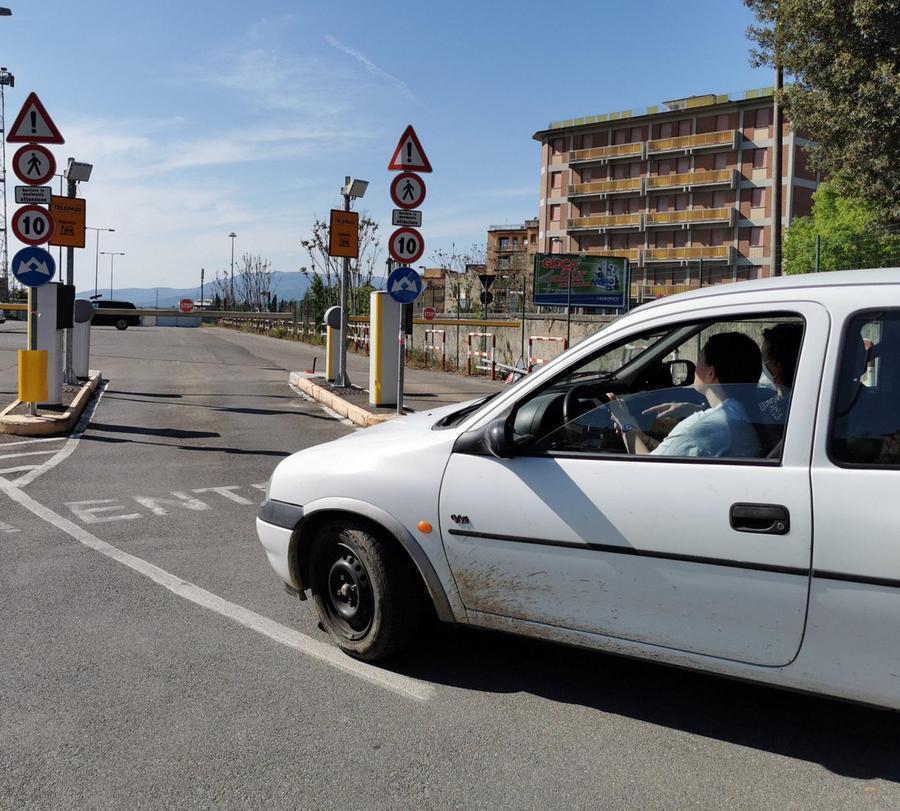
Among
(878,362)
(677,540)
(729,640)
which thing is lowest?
(729,640)

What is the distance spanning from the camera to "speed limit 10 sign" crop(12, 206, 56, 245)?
10875 mm

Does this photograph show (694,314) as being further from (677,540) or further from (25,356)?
(25,356)

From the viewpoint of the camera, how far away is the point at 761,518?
2.99m

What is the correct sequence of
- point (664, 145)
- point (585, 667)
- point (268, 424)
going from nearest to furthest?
point (585, 667) < point (268, 424) < point (664, 145)

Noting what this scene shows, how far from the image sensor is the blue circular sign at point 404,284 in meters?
12.0

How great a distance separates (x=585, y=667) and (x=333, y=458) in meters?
1.42

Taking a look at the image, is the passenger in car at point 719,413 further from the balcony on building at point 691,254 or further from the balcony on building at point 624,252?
the balcony on building at point 624,252

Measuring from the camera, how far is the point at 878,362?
299 centimetres

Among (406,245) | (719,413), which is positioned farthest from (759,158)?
(719,413)

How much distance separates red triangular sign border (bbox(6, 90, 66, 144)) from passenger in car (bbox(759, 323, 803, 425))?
10.2 m

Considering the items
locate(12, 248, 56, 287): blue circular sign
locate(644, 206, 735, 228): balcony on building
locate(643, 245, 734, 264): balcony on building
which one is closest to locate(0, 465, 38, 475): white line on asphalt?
locate(12, 248, 56, 287): blue circular sign

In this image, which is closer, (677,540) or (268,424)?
(677,540)

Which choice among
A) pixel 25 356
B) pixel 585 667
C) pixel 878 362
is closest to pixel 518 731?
pixel 585 667

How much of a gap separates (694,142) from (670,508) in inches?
3036
